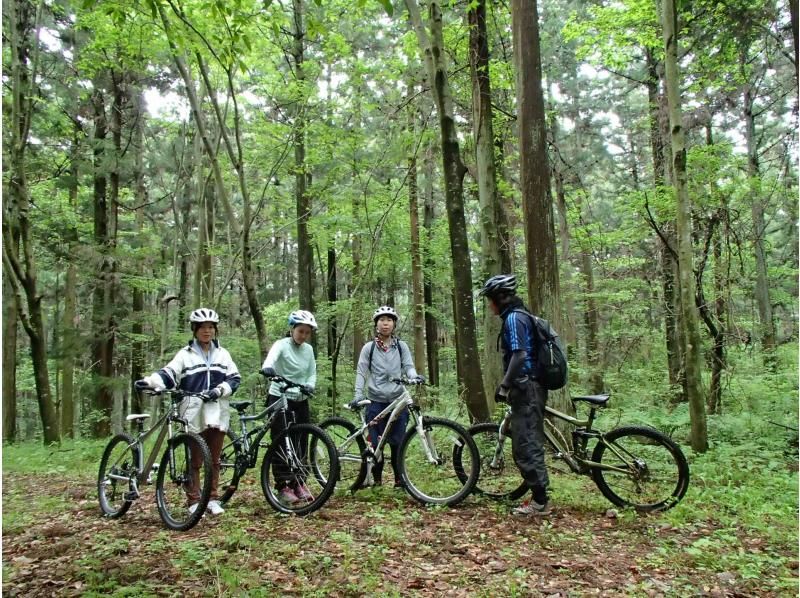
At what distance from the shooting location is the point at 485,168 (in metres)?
8.54

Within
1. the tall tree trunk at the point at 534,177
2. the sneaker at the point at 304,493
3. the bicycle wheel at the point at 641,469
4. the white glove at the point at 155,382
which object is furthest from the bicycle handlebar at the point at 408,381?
the white glove at the point at 155,382

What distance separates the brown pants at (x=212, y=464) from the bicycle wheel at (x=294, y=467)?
488 millimetres

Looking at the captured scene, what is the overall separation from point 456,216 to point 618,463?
437cm

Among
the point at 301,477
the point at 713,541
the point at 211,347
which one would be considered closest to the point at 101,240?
the point at 211,347

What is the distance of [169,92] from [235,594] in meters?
16.3

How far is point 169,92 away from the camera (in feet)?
53.1

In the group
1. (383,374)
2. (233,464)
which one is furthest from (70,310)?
(383,374)

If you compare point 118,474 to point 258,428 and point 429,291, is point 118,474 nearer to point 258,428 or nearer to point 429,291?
point 258,428

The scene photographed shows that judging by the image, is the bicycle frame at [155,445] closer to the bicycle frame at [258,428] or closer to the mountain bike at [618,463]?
the bicycle frame at [258,428]

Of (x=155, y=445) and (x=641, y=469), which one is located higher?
(x=155, y=445)

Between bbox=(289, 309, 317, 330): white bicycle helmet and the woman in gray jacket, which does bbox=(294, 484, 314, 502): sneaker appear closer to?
the woman in gray jacket

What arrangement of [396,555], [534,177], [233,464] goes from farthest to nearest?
[534,177] → [233,464] → [396,555]

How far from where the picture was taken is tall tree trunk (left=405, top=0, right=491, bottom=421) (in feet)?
26.0

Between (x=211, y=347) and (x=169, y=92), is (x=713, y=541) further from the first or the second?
(x=169, y=92)
